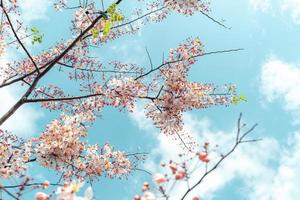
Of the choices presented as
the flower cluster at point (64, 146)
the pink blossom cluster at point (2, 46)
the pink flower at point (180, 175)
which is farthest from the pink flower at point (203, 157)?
the pink blossom cluster at point (2, 46)

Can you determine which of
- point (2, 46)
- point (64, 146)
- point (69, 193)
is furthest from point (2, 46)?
point (69, 193)

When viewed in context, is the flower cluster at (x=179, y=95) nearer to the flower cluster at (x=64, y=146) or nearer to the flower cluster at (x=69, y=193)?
the flower cluster at (x=64, y=146)

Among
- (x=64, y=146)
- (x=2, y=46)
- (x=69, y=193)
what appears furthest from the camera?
(x=2, y=46)

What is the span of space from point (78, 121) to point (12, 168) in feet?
4.04

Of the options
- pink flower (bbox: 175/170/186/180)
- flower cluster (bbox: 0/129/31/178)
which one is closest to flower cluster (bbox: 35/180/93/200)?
pink flower (bbox: 175/170/186/180)

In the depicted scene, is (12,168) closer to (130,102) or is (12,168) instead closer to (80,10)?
(130,102)

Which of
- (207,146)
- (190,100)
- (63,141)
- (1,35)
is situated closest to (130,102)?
(190,100)

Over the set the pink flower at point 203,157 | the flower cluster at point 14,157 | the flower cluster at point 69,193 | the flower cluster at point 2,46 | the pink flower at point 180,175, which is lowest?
the flower cluster at point 69,193

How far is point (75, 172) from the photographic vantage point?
27.7ft

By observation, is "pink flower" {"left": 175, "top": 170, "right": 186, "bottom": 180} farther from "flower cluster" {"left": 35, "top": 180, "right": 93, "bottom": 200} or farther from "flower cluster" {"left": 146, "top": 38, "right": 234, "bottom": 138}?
"flower cluster" {"left": 146, "top": 38, "right": 234, "bottom": 138}

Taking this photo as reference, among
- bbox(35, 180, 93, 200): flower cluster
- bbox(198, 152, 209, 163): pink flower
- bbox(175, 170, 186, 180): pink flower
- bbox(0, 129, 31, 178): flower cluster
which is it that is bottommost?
bbox(35, 180, 93, 200): flower cluster

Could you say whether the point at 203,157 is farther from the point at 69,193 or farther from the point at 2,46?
the point at 2,46

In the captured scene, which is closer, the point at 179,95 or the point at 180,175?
the point at 180,175

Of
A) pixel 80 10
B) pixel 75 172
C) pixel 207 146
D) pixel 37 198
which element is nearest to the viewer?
pixel 37 198
